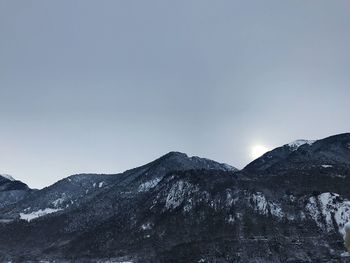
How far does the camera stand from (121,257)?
184 metres

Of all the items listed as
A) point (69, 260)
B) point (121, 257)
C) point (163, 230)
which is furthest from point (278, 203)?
point (69, 260)

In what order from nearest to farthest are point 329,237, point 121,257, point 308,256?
point 308,256 → point 329,237 → point 121,257

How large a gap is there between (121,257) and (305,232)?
236ft

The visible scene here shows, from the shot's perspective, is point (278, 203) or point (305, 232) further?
point (278, 203)

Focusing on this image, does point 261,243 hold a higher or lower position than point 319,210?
lower

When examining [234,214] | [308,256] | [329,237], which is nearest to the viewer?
[308,256]

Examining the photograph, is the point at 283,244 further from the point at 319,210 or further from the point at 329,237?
Result: the point at 319,210

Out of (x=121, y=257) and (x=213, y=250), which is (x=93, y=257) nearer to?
(x=121, y=257)

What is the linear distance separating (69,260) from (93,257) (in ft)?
34.5

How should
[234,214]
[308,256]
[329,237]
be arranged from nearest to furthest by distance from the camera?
[308,256], [329,237], [234,214]

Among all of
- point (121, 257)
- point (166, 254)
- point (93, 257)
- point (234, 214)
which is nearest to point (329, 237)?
point (234, 214)

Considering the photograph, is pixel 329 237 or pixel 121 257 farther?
pixel 121 257

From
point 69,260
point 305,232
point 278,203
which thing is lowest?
point 69,260

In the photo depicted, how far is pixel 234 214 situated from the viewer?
646 feet
